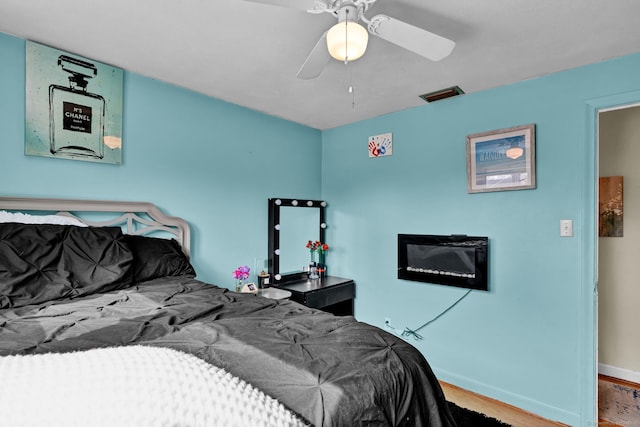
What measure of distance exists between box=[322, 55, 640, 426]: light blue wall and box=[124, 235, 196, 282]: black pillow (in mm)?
1839

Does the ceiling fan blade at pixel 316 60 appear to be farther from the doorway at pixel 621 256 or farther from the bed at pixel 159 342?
the doorway at pixel 621 256

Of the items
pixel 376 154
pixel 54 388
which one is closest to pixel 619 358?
pixel 376 154

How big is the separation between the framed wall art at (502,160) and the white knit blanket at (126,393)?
7.93 ft

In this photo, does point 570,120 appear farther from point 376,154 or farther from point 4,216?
point 4,216

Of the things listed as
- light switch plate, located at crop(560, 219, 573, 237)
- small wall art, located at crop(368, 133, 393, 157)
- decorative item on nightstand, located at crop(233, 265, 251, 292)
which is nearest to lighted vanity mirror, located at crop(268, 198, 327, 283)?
decorative item on nightstand, located at crop(233, 265, 251, 292)

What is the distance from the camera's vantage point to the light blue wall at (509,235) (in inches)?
84.0

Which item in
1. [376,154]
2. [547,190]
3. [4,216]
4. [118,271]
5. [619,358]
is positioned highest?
[376,154]

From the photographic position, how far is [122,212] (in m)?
2.21

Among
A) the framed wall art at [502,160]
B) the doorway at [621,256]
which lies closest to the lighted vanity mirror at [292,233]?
the framed wall art at [502,160]

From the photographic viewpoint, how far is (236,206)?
2926 millimetres

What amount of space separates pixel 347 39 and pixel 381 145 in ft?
6.53

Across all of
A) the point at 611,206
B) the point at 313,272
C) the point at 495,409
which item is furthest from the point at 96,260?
the point at 611,206

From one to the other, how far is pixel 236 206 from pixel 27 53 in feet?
5.44

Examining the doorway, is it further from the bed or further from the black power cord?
the bed
